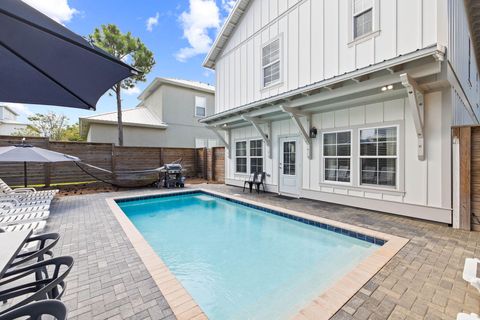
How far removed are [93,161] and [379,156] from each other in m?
11.0

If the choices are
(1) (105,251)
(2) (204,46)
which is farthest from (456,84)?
(2) (204,46)

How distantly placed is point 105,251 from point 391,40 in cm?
711

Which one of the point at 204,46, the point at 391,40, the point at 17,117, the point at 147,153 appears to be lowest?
the point at 147,153

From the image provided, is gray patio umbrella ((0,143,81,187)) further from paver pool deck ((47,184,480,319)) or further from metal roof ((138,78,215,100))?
metal roof ((138,78,215,100))

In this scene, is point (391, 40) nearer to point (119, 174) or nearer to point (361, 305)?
point (361, 305)

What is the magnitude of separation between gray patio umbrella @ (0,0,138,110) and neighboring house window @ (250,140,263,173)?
23.7 feet

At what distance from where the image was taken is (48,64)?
2.04 m

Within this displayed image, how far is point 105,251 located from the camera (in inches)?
142

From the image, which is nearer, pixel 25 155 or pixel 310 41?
pixel 25 155

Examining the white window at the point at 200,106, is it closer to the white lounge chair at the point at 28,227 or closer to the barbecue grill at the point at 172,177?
the barbecue grill at the point at 172,177

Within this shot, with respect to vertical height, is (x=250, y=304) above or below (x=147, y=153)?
below

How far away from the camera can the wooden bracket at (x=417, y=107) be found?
4314mm

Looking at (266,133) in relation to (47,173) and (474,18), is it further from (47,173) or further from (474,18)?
(47,173)

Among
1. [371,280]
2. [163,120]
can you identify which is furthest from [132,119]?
[371,280]
